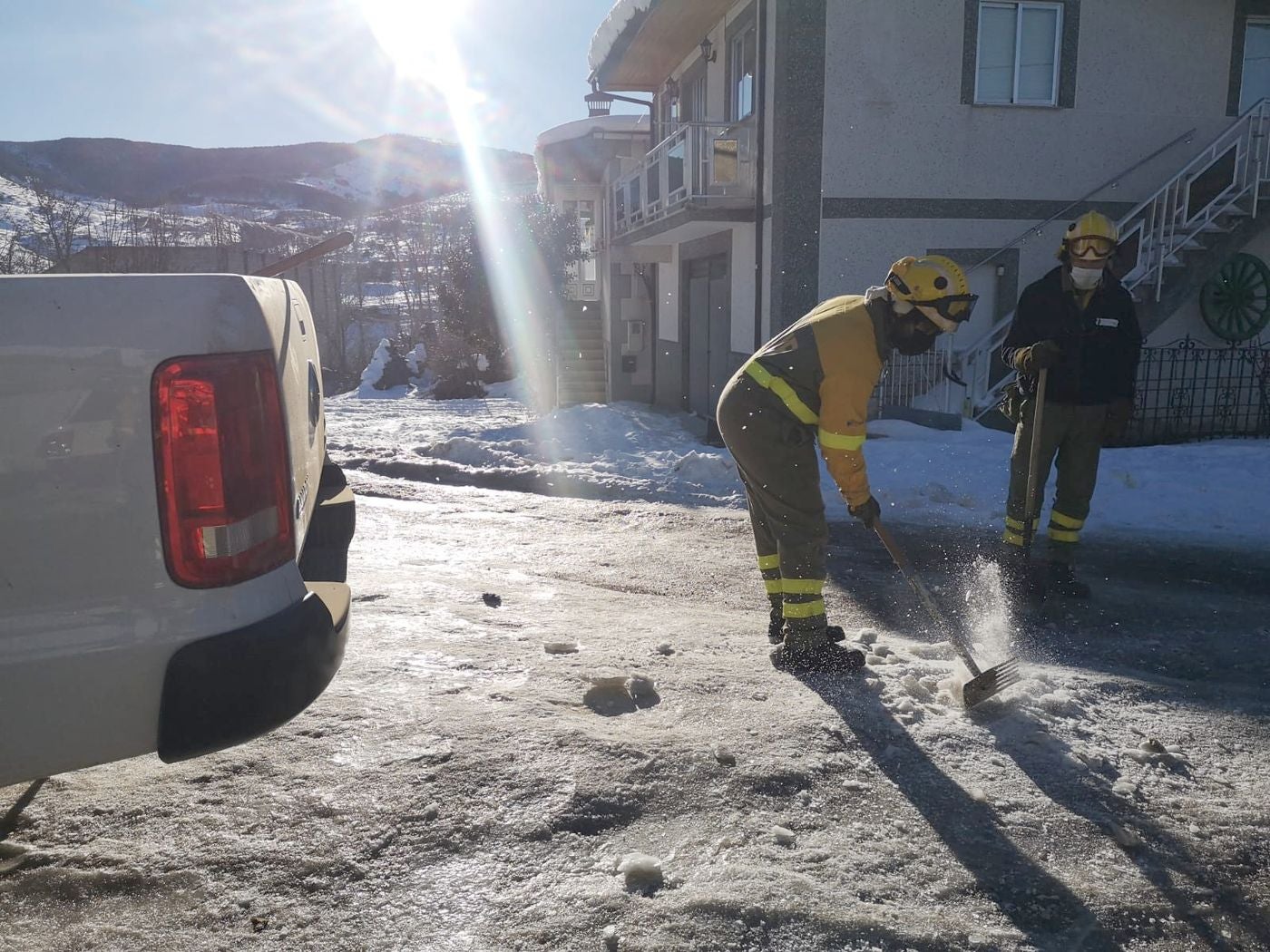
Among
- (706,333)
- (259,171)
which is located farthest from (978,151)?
(259,171)

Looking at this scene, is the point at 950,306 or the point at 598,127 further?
the point at 598,127

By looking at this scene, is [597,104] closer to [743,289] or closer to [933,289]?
[743,289]

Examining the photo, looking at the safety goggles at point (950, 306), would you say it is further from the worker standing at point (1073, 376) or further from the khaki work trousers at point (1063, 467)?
the khaki work trousers at point (1063, 467)

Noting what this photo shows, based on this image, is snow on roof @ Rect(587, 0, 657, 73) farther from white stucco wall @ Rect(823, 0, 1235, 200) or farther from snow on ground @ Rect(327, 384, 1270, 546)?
snow on ground @ Rect(327, 384, 1270, 546)

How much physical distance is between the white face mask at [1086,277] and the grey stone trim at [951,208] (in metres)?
6.85

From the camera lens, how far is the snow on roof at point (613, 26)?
1380 centimetres

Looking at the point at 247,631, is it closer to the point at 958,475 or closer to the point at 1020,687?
the point at 1020,687

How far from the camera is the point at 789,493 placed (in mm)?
4051

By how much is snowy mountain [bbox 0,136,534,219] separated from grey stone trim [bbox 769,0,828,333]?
4784 cm

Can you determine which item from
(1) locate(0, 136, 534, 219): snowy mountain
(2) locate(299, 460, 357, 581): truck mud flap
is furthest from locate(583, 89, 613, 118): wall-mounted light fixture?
(1) locate(0, 136, 534, 219): snowy mountain

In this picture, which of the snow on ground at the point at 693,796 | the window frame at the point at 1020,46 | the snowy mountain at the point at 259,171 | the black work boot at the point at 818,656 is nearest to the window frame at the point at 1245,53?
the window frame at the point at 1020,46

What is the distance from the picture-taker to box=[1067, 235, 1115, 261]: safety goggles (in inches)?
199

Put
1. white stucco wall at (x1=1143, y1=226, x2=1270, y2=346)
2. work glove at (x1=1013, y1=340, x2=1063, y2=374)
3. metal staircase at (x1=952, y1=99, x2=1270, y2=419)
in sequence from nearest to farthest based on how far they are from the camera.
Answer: work glove at (x1=1013, y1=340, x2=1063, y2=374) → metal staircase at (x1=952, y1=99, x2=1270, y2=419) → white stucco wall at (x1=1143, y1=226, x2=1270, y2=346)

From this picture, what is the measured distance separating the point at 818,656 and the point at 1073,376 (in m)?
2.35
